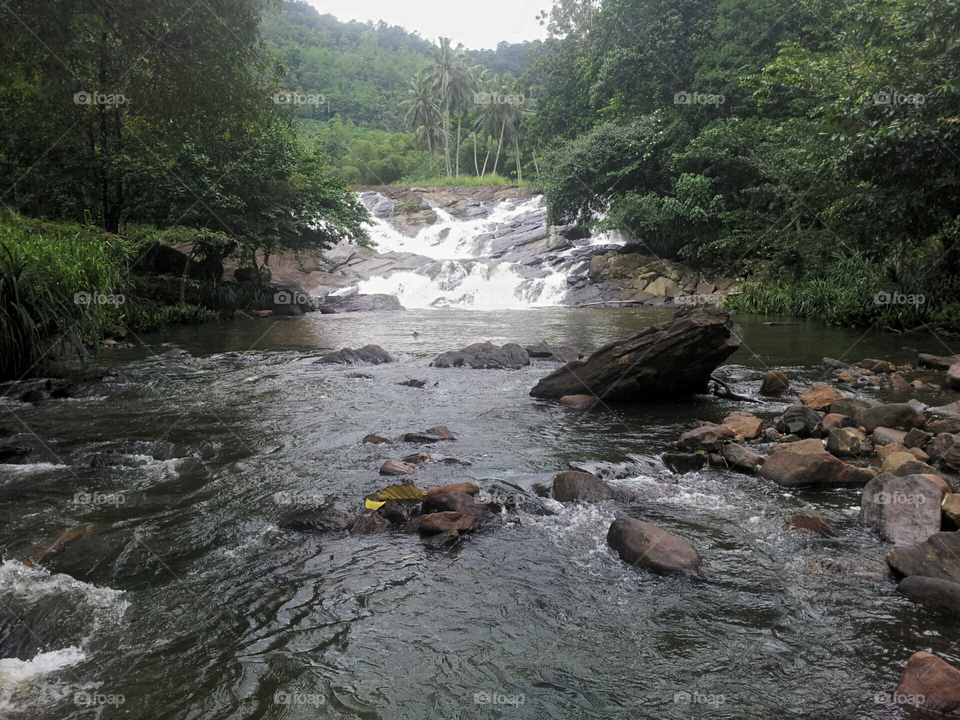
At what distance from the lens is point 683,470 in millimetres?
5703

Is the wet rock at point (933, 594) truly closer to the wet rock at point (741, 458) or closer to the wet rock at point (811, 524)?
the wet rock at point (811, 524)

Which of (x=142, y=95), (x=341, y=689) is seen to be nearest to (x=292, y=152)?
(x=142, y=95)

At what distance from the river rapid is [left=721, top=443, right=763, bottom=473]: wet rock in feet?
0.47

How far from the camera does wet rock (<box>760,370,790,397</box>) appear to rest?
877 centimetres

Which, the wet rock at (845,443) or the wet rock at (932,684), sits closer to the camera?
the wet rock at (932,684)

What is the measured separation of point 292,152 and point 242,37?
1493 cm

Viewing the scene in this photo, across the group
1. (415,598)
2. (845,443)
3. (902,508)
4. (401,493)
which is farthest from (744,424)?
(415,598)

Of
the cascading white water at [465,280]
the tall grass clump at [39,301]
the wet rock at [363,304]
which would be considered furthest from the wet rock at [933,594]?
the wet rock at [363,304]

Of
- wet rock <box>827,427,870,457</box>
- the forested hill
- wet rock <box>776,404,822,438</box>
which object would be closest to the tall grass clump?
wet rock <box>776,404,822,438</box>

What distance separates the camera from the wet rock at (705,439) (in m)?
6.11

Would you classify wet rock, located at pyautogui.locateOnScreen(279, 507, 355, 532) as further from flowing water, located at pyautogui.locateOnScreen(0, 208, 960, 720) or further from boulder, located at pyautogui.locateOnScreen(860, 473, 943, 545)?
boulder, located at pyautogui.locateOnScreen(860, 473, 943, 545)

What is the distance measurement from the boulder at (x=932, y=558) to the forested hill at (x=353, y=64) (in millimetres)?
71342

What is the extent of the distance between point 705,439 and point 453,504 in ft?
9.33

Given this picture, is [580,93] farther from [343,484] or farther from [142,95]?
[343,484]
